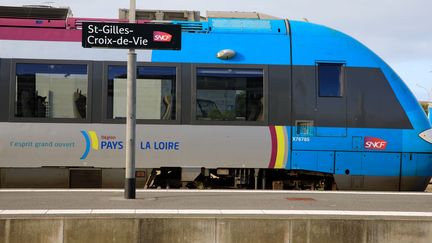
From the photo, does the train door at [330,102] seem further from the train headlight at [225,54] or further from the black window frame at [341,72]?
the train headlight at [225,54]

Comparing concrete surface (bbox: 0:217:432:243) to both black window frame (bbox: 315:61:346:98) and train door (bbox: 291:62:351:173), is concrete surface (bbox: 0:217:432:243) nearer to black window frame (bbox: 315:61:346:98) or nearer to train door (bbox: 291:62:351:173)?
train door (bbox: 291:62:351:173)

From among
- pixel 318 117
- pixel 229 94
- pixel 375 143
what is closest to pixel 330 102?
pixel 318 117

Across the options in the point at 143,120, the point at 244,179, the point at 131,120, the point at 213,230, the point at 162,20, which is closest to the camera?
the point at 213,230

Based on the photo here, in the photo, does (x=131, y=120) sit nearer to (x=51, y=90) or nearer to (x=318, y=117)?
(x=51, y=90)

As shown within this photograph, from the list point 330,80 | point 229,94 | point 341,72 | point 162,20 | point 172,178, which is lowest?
point 172,178

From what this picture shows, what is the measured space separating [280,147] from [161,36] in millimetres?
3024

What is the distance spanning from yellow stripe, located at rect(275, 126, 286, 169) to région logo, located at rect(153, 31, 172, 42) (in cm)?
276

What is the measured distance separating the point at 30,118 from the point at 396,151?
631cm

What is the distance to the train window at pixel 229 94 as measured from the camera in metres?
9.42

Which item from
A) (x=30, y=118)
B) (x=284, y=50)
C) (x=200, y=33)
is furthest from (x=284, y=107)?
(x=30, y=118)

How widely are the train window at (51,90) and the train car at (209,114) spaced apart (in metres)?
0.02

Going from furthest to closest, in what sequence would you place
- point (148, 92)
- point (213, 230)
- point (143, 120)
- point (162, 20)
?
point (162, 20)
point (148, 92)
point (143, 120)
point (213, 230)

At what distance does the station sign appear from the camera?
754 cm

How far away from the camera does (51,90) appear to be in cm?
937
